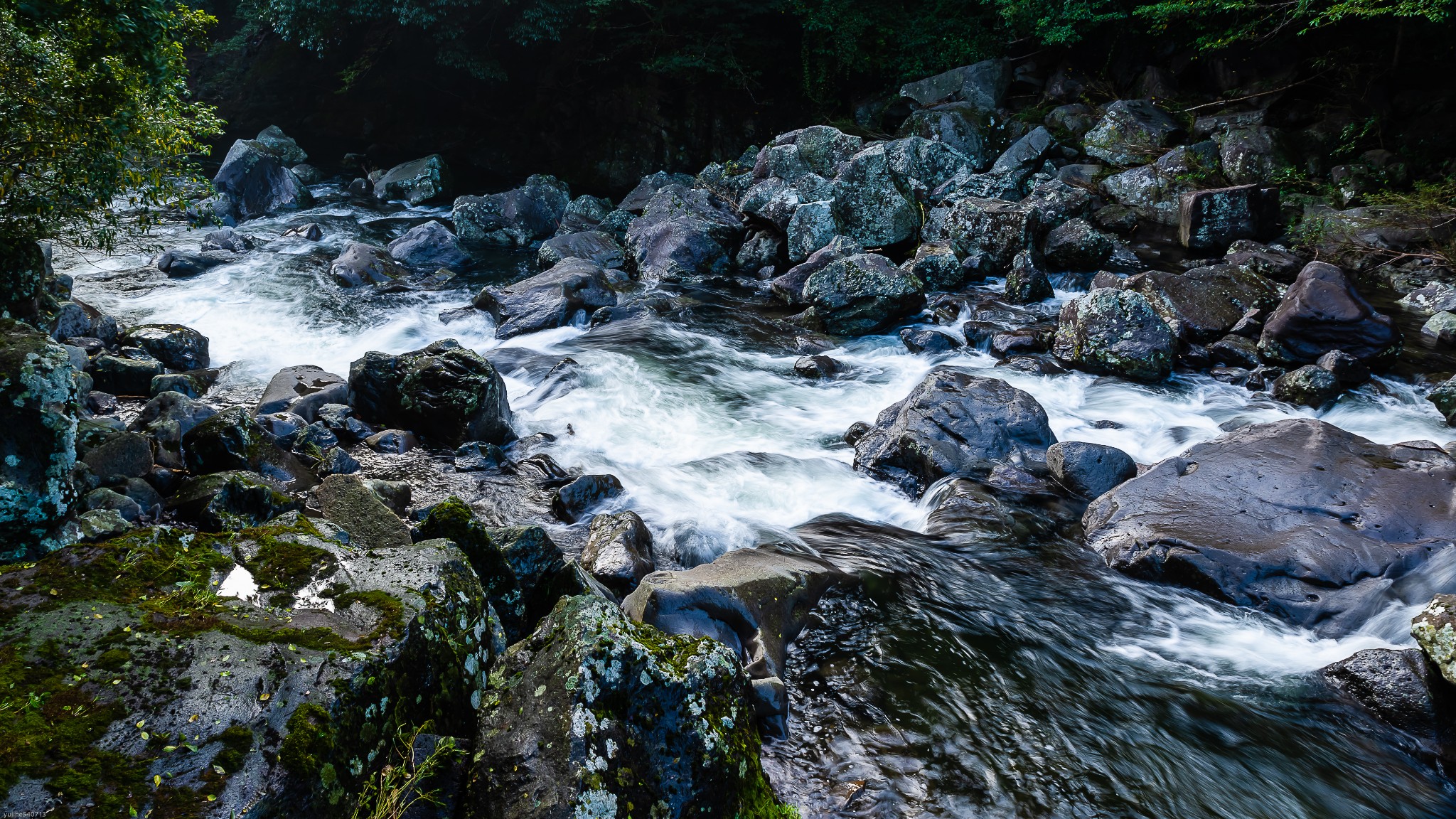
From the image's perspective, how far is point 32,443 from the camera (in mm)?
3822

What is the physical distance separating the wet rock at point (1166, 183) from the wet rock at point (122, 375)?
14452 millimetres

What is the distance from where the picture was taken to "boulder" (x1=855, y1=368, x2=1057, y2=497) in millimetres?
7156

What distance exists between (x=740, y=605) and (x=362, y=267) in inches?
460

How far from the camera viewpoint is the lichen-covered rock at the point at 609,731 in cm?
269

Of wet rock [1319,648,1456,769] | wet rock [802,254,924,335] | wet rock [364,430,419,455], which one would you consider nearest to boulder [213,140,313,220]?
wet rock [364,430,419,455]

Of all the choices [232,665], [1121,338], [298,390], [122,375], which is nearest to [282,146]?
[122,375]

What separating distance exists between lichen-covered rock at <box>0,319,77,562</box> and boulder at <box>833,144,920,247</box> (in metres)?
11.5

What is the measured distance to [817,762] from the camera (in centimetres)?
384

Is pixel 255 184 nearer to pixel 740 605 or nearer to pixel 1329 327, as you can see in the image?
pixel 740 605

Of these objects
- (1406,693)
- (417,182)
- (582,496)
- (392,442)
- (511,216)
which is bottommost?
(1406,693)

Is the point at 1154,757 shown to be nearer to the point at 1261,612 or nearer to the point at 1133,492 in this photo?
the point at 1261,612

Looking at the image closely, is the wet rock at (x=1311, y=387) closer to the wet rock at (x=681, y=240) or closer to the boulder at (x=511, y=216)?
the wet rock at (x=681, y=240)

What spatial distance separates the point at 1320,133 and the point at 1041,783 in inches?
604

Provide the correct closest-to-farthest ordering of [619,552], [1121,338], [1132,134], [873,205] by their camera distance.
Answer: [619,552]
[1121,338]
[873,205]
[1132,134]
